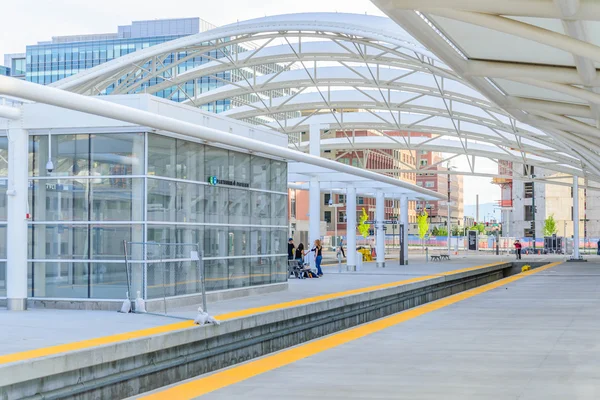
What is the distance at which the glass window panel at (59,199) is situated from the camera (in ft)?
61.4

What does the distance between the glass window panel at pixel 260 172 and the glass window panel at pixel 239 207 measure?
0.56 metres

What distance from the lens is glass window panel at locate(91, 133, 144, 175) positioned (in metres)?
18.3

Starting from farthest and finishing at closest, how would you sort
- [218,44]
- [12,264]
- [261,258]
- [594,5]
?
[218,44] → [261,258] → [12,264] → [594,5]

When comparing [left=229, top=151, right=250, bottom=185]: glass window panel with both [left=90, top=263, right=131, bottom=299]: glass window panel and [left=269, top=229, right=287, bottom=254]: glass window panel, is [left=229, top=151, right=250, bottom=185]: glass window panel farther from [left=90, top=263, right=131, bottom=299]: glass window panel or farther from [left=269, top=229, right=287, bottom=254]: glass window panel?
[left=90, top=263, right=131, bottom=299]: glass window panel

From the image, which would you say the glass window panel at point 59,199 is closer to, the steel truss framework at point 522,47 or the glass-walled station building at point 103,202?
the glass-walled station building at point 103,202

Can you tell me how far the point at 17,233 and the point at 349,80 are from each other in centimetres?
2911

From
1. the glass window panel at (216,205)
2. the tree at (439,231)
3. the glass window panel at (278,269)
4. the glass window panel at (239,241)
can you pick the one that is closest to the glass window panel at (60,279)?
the glass window panel at (216,205)

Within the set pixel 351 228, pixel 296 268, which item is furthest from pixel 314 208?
pixel 296 268

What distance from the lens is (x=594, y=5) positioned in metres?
10.4

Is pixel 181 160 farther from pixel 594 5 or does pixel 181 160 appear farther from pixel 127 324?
pixel 594 5

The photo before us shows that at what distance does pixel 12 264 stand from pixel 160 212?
3163mm

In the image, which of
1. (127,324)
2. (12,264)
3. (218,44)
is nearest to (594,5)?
(127,324)

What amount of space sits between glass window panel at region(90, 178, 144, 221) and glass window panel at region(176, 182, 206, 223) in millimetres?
1232

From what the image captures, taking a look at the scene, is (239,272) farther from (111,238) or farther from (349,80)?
(349,80)
